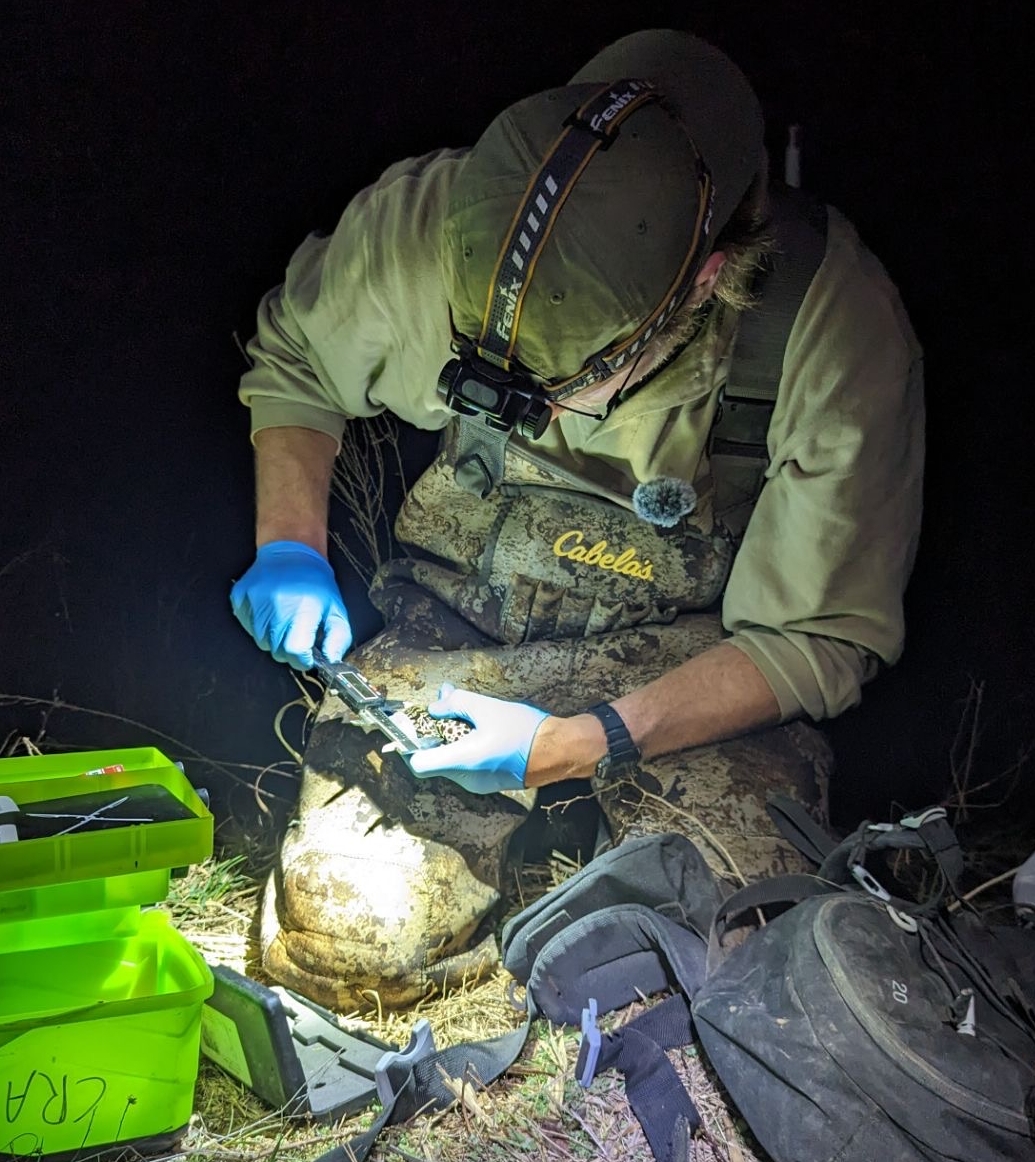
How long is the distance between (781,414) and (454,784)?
105 cm

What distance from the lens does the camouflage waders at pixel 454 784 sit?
214 centimetres

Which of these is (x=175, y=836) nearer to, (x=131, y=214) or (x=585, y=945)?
(x=585, y=945)

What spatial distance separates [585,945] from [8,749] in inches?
56.9

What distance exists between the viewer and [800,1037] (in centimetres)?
157

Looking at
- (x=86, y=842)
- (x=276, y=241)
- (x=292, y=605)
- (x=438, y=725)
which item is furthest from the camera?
(x=276, y=241)

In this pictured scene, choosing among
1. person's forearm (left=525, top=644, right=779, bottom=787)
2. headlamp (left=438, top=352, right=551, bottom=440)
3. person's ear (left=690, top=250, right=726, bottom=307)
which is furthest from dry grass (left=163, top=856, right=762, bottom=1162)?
person's ear (left=690, top=250, right=726, bottom=307)

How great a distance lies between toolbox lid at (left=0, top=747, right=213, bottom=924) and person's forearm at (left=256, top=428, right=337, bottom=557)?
0.86 meters

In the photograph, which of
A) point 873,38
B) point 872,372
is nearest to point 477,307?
point 872,372

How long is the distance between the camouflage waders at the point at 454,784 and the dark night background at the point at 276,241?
20.1 inches

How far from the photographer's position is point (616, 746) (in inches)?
86.8

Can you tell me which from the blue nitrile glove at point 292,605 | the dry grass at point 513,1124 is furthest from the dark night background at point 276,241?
the dry grass at point 513,1124

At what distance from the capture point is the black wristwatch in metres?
2.21

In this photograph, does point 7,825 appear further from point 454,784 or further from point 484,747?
point 454,784

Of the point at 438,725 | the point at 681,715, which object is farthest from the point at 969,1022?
the point at 438,725
